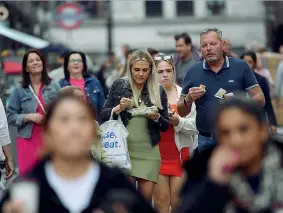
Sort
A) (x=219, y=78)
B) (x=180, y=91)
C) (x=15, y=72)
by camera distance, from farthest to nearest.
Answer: (x=15, y=72) → (x=180, y=91) → (x=219, y=78)

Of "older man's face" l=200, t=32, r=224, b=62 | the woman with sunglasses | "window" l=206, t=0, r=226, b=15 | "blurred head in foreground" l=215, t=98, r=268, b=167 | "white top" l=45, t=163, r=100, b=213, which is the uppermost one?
"window" l=206, t=0, r=226, b=15

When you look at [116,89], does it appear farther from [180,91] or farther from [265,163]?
[265,163]

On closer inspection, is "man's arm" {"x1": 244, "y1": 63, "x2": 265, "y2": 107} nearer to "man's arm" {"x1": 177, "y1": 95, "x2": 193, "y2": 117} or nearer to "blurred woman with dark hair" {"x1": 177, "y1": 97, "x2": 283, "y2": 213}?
"man's arm" {"x1": 177, "y1": 95, "x2": 193, "y2": 117}

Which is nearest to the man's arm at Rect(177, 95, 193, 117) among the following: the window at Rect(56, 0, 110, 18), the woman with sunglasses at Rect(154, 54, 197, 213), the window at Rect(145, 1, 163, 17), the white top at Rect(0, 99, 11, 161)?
the woman with sunglasses at Rect(154, 54, 197, 213)

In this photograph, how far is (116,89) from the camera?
10539 millimetres

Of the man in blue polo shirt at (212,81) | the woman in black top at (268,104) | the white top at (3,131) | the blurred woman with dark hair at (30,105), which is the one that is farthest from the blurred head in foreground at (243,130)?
the woman in black top at (268,104)

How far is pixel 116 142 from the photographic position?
33.4 feet

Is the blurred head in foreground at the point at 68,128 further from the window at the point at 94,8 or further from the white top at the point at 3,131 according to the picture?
the window at the point at 94,8

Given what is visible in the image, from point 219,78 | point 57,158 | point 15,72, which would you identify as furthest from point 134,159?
point 15,72

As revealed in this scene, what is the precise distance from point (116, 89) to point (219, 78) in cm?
107

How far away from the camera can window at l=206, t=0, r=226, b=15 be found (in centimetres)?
6631

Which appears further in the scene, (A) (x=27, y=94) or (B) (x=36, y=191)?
(A) (x=27, y=94)

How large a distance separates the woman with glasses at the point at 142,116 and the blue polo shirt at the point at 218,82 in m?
0.43

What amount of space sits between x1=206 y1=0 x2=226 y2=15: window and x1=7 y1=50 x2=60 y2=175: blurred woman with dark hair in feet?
179
